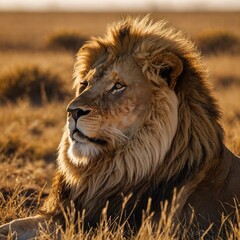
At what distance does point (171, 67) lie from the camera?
14.4 ft

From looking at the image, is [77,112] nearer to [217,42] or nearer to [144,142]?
[144,142]

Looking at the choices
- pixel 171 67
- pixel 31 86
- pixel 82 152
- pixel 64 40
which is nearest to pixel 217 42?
pixel 64 40

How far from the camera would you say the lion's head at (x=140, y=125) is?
4340mm

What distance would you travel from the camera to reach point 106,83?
4445mm

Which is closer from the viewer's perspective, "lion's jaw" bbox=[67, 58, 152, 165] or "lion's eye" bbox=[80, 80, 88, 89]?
"lion's jaw" bbox=[67, 58, 152, 165]

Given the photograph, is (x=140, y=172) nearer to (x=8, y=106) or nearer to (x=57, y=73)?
(x=8, y=106)

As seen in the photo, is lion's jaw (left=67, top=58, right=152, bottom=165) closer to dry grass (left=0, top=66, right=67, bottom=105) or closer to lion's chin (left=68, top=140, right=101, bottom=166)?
lion's chin (left=68, top=140, right=101, bottom=166)

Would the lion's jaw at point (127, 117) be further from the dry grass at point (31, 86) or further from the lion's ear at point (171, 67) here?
the dry grass at point (31, 86)

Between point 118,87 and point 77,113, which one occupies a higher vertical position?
point 118,87

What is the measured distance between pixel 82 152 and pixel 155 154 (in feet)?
1.45

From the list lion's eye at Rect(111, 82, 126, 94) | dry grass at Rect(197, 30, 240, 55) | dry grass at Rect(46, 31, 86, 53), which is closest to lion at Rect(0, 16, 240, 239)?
lion's eye at Rect(111, 82, 126, 94)

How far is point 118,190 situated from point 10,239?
0.72m

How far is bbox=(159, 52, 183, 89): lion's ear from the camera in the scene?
4.38 meters

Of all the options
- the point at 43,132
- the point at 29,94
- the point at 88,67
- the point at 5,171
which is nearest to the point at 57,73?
the point at 29,94
